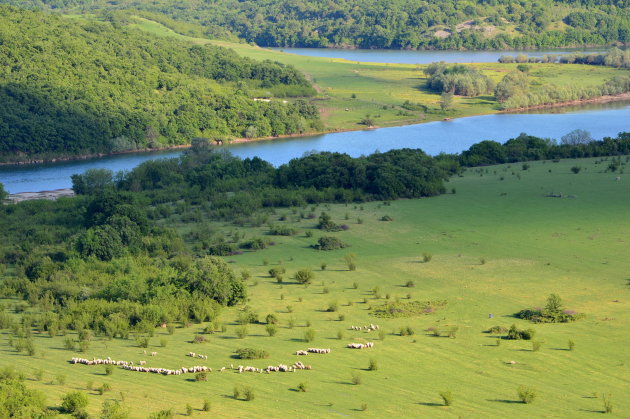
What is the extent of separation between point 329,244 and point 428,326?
1532cm

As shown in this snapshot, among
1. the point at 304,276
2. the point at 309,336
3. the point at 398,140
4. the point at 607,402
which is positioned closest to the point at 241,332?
the point at 309,336

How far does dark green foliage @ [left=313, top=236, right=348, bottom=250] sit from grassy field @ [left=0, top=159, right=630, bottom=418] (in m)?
0.72

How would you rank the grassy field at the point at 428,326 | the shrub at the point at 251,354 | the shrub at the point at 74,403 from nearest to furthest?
the shrub at the point at 74,403 → the grassy field at the point at 428,326 → the shrub at the point at 251,354

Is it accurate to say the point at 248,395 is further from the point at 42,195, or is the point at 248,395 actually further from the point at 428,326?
the point at 42,195

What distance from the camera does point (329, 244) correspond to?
4662cm

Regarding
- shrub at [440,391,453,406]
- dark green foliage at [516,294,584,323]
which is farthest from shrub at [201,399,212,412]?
dark green foliage at [516,294,584,323]

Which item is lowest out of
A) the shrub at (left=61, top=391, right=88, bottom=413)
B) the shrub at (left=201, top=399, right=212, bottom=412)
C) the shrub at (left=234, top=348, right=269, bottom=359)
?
the shrub at (left=234, top=348, right=269, bottom=359)

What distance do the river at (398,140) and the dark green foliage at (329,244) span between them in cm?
4751

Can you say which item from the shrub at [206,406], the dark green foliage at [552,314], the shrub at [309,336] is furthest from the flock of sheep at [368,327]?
the shrub at [206,406]

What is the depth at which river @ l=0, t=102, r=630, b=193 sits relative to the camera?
3836 inches

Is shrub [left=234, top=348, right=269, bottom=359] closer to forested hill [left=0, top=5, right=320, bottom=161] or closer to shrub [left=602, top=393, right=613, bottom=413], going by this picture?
shrub [left=602, top=393, right=613, bottom=413]

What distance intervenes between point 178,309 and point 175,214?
25155 mm

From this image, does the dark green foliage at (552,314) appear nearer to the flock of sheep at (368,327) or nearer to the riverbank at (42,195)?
the flock of sheep at (368,327)

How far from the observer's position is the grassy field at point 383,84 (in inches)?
5157
